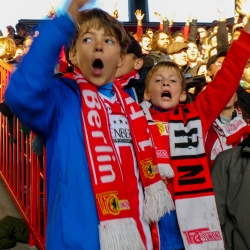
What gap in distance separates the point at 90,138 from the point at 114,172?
0.55 ft

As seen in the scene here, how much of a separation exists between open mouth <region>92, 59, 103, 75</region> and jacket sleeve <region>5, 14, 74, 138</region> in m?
0.33

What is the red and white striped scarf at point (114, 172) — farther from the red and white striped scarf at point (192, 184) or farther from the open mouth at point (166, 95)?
the open mouth at point (166, 95)

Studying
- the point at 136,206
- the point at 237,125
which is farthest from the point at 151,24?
the point at 136,206

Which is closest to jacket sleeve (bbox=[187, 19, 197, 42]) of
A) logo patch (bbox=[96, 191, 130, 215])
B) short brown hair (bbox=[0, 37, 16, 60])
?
short brown hair (bbox=[0, 37, 16, 60])

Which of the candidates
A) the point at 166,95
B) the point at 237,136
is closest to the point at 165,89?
the point at 166,95

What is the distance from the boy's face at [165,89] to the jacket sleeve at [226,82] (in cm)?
17

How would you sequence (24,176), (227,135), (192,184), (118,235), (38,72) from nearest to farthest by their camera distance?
1. (38,72)
2. (118,235)
3. (192,184)
4. (227,135)
5. (24,176)

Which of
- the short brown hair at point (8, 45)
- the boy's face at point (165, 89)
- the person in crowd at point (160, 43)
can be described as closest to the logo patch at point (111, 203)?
the boy's face at point (165, 89)

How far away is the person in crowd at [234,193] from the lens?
6.20 feet

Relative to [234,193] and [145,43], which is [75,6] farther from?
[145,43]

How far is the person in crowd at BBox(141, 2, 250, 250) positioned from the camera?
1.76m

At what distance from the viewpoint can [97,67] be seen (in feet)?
4.98

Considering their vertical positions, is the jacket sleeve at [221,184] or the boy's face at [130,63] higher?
the boy's face at [130,63]

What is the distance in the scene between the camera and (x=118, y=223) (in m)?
1.27
